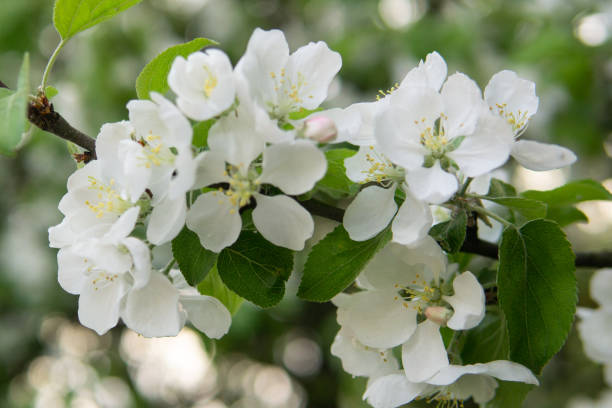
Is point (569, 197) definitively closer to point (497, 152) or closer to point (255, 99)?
point (497, 152)

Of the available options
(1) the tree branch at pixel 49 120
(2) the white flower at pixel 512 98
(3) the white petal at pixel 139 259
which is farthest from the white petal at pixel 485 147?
(1) the tree branch at pixel 49 120

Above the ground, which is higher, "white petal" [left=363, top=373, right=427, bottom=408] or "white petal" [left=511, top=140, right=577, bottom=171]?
"white petal" [left=511, top=140, right=577, bottom=171]

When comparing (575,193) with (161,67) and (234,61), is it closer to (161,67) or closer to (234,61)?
(161,67)

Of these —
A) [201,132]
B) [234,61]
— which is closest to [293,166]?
[201,132]

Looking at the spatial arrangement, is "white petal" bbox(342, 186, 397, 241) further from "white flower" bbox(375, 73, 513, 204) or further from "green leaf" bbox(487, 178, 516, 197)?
"green leaf" bbox(487, 178, 516, 197)

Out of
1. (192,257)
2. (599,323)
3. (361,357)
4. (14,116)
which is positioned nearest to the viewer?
(14,116)

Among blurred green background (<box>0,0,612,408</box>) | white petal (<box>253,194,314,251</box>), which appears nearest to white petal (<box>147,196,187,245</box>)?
white petal (<box>253,194,314,251</box>)

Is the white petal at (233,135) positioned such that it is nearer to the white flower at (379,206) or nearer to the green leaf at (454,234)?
the white flower at (379,206)
